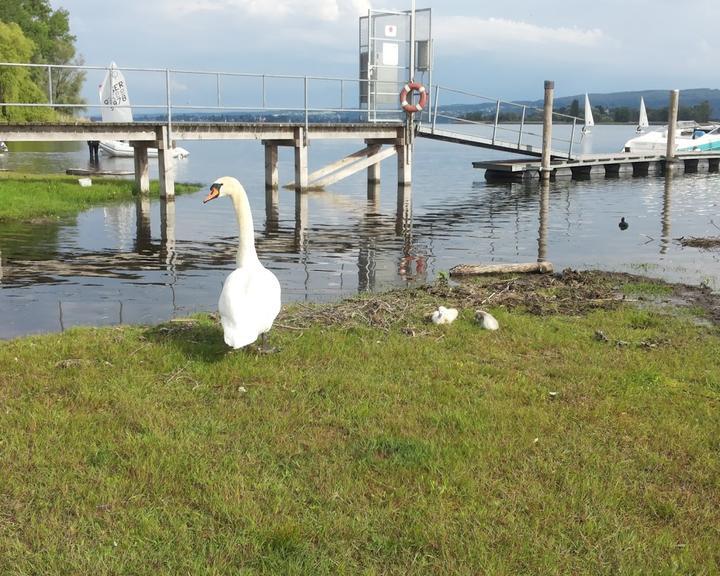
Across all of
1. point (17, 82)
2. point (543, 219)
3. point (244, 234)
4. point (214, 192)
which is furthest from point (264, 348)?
point (17, 82)

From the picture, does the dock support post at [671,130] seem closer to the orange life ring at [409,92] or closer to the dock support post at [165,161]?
the orange life ring at [409,92]

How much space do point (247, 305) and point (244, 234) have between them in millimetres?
1295

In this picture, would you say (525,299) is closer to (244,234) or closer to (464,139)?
(244,234)

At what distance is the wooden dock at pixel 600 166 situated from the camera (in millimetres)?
39469

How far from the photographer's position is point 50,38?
98750mm

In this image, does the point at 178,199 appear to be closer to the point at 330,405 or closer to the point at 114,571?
the point at 330,405

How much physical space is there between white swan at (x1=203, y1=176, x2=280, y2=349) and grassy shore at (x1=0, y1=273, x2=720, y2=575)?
0.42m

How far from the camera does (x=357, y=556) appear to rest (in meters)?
4.39

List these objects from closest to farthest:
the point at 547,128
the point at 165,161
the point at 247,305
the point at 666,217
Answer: the point at 247,305, the point at 666,217, the point at 165,161, the point at 547,128

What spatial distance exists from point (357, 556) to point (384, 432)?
66.0 inches

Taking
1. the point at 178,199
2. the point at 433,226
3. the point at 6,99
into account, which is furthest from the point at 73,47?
the point at 433,226

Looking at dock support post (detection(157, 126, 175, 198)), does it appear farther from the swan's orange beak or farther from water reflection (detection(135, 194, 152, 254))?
the swan's orange beak

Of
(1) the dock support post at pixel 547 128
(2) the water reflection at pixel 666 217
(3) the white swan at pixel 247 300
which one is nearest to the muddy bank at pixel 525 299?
(3) the white swan at pixel 247 300

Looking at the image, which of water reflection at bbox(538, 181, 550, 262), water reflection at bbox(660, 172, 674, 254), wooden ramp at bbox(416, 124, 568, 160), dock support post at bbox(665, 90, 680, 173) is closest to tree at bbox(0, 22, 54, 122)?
wooden ramp at bbox(416, 124, 568, 160)
